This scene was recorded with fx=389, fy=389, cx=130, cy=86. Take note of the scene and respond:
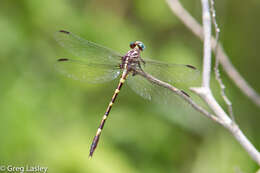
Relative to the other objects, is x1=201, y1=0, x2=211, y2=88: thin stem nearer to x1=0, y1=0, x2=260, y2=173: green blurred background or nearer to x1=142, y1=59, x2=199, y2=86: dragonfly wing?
x1=142, y1=59, x2=199, y2=86: dragonfly wing

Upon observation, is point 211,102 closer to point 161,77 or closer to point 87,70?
point 161,77

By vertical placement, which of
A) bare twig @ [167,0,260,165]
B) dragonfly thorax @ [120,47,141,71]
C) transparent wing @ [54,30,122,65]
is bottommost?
bare twig @ [167,0,260,165]

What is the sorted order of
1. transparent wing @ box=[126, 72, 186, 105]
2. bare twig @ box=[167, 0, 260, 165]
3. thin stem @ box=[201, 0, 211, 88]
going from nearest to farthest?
bare twig @ box=[167, 0, 260, 165], thin stem @ box=[201, 0, 211, 88], transparent wing @ box=[126, 72, 186, 105]

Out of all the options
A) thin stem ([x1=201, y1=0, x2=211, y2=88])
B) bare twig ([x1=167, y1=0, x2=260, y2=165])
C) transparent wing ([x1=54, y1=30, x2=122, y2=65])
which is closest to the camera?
bare twig ([x1=167, y1=0, x2=260, y2=165])

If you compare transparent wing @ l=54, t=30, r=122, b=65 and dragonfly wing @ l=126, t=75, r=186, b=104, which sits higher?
transparent wing @ l=54, t=30, r=122, b=65

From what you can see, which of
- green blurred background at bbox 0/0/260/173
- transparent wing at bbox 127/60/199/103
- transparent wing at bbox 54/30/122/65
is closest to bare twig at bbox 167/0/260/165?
transparent wing at bbox 127/60/199/103

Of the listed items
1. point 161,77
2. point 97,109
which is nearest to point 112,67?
point 161,77

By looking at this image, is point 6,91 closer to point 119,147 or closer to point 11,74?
point 11,74
